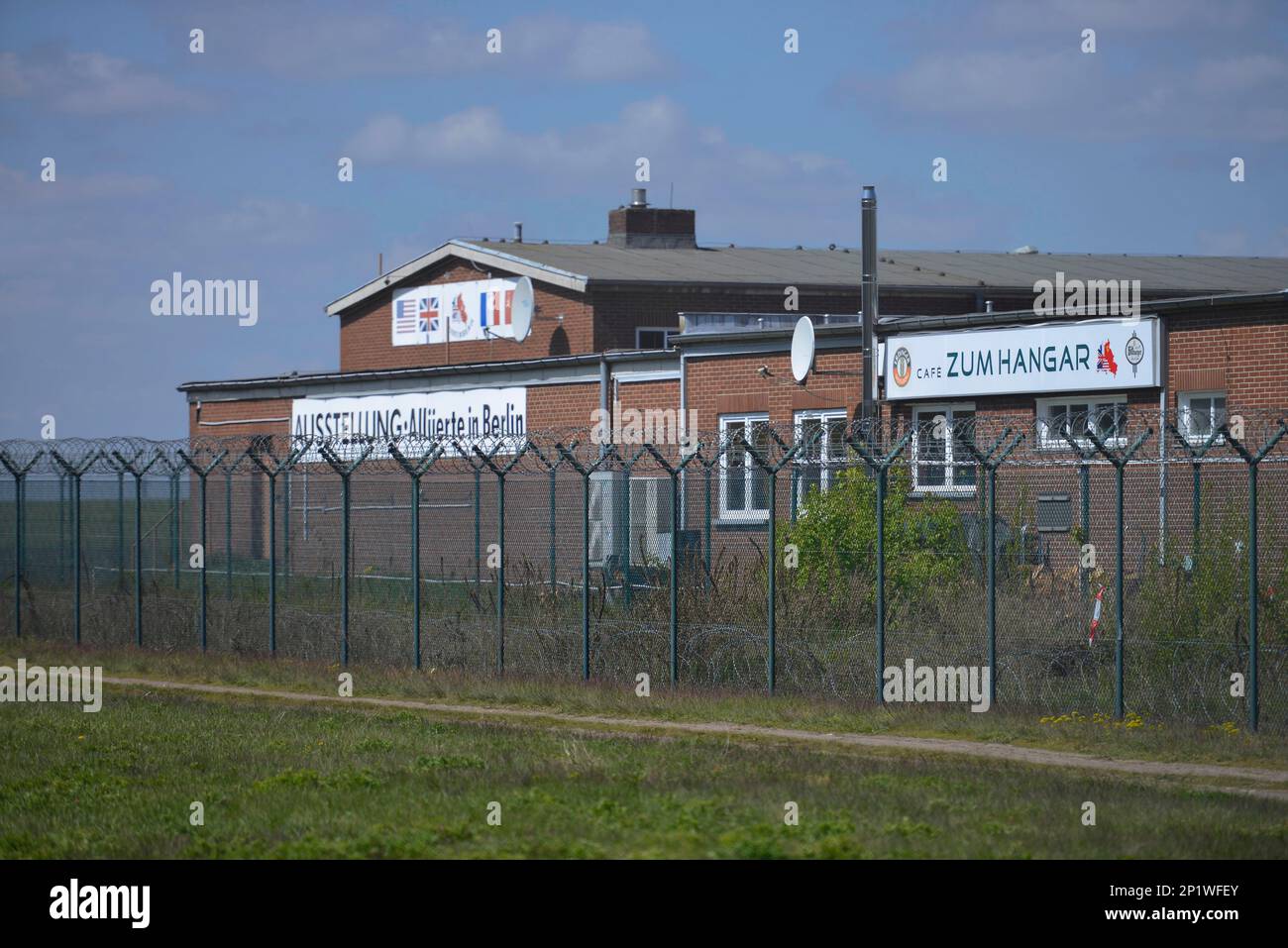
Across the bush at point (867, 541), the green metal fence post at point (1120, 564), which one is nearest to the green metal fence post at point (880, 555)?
the bush at point (867, 541)

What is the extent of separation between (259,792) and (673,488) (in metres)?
6.61

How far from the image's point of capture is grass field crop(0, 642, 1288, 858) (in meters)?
8.91

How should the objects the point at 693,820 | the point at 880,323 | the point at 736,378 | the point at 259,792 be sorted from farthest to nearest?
the point at 736,378 → the point at 880,323 → the point at 259,792 → the point at 693,820

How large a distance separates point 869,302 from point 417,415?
12.4m

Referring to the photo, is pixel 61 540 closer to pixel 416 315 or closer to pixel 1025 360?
pixel 1025 360

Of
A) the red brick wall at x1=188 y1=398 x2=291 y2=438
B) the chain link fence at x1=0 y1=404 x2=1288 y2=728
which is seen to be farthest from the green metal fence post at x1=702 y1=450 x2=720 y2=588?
the red brick wall at x1=188 y1=398 x2=291 y2=438

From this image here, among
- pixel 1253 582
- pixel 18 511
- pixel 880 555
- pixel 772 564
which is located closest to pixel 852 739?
pixel 880 555

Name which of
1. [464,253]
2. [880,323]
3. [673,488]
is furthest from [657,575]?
[464,253]

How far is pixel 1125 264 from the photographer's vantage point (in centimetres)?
4528

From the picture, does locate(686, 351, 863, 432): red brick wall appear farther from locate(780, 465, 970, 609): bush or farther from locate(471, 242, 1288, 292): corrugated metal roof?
locate(471, 242, 1288, 292): corrugated metal roof

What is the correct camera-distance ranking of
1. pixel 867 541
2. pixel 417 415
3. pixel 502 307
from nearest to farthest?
pixel 867 541 < pixel 417 415 < pixel 502 307

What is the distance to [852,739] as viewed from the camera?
1379 cm
